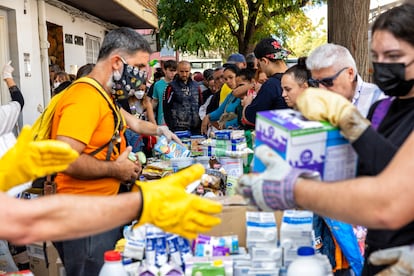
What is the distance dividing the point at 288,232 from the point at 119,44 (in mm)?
1608

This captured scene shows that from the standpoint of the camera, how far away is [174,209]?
195 cm

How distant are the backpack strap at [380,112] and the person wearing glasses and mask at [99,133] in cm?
158

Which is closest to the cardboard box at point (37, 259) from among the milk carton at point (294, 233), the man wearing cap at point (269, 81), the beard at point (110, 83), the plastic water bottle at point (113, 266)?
the beard at point (110, 83)

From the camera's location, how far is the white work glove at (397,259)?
1.91 meters

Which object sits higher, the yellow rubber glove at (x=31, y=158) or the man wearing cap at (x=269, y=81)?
the man wearing cap at (x=269, y=81)

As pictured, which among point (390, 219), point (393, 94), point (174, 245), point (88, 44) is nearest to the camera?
point (390, 219)

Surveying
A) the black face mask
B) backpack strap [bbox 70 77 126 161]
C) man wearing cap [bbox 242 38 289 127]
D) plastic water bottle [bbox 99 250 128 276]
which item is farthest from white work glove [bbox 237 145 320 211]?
man wearing cap [bbox 242 38 289 127]

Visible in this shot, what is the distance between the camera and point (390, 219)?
176cm

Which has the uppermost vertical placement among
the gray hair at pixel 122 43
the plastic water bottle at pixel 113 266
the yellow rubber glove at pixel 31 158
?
the gray hair at pixel 122 43

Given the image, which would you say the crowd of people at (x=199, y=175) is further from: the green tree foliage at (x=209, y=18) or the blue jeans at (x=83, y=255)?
the green tree foliage at (x=209, y=18)

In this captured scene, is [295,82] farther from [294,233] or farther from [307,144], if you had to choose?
[307,144]

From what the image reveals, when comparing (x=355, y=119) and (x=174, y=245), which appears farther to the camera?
(x=174, y=245)

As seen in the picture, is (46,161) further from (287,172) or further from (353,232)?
(353,232)

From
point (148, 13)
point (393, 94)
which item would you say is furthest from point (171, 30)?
point (393, 94)
